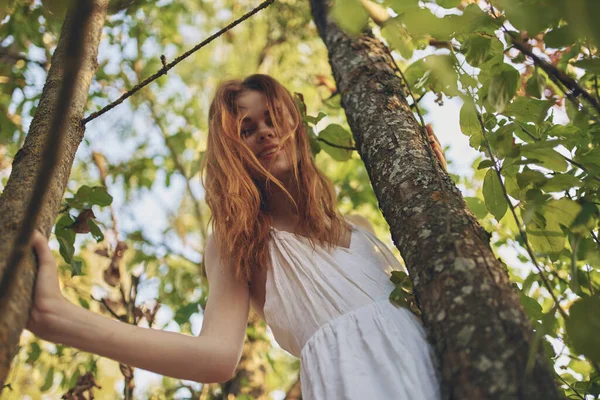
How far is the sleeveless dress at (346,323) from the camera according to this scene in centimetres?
108

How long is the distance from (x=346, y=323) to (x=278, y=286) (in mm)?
237

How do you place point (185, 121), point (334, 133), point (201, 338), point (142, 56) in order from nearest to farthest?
1. point (201, 338)
2. point (334, 133)
3. point (142, 56)
4. point (185, 121)

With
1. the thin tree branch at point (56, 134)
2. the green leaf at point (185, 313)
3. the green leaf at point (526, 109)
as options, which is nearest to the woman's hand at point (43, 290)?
the thin tree branch at point (56, 134)

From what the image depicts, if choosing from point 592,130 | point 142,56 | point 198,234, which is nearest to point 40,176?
point 592,130

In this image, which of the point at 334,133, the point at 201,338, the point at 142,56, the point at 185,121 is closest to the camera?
the point at 201,338

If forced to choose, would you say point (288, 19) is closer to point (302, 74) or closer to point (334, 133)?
point (302, 74)

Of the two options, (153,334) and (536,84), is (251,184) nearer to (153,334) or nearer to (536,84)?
(153,334)

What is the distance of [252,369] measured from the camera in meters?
3.09

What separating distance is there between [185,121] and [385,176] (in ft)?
12.1

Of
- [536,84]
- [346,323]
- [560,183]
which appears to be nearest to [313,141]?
[346,323]

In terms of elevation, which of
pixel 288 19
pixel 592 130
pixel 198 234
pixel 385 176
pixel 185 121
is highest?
pixel 288 19

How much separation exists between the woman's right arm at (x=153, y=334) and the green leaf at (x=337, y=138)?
2.36ft

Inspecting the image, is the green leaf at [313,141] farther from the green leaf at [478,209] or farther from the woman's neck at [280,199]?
the green leaf at [478,209]

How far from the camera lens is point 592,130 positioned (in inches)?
56.4
